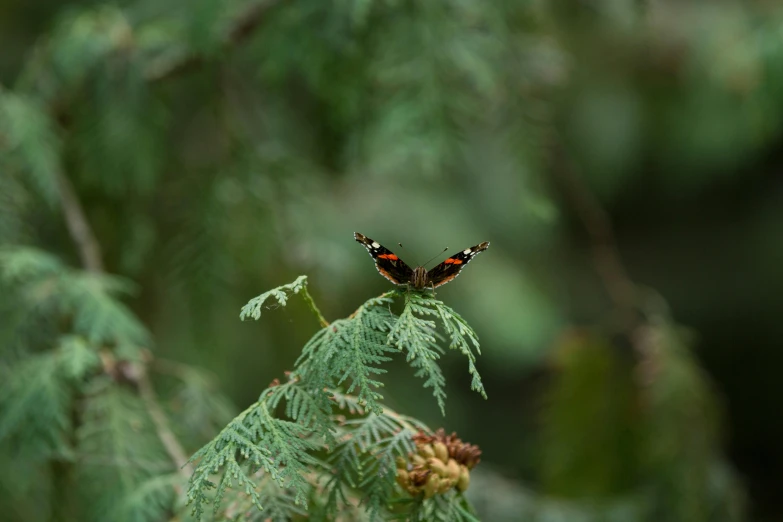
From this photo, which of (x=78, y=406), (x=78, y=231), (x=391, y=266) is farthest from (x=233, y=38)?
(x=391, y=266)

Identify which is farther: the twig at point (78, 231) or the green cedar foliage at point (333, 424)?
the twig at point (78, 231)

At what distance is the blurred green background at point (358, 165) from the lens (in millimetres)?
1440

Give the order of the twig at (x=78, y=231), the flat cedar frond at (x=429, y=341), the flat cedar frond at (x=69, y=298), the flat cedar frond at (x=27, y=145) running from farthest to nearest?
the twig at (x=78, y=231)
the flat cedar frond at (x=27, y=145)
the flat cedar frond at (x=69, y=298)
the flat cedar frond at (x=429, y=341)

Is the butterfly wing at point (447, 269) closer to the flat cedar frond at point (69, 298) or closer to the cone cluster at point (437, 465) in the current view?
the cone cluster at point (437, 465)

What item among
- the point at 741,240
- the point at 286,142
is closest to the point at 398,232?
the point at 286,142

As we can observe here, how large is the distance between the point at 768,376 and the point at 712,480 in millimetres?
2304

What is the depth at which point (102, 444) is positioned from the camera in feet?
3.92

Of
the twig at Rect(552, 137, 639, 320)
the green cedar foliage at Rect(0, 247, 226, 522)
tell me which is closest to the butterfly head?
the green cedar foliage at Rect(0, 247, 226, 522)

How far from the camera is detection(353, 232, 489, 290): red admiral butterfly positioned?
878 mm

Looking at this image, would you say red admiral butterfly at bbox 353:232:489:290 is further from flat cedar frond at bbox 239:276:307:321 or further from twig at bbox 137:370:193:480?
→ twig at bbox 137:370:193:480

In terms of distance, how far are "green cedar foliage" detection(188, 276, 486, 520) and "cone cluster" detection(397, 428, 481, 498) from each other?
0.05 ft

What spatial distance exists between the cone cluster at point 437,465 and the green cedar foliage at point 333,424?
0.05 feet

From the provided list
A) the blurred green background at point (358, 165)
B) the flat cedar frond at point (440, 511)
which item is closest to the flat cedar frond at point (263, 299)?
the flat cedar frond at point (440, 511)

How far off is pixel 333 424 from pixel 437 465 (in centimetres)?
11
